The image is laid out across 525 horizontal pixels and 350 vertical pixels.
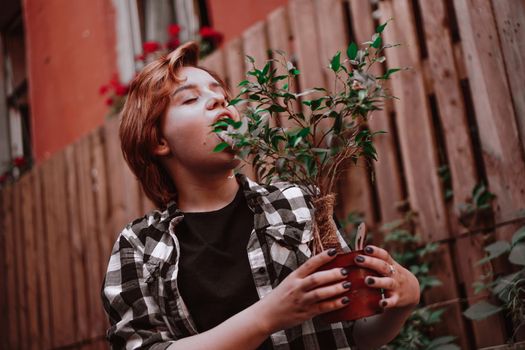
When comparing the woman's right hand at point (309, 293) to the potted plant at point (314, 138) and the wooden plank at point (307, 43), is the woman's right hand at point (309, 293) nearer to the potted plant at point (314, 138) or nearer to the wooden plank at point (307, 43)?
the potted plant at point (314, 138)

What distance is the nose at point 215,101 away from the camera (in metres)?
2.00

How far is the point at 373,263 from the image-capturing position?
143cm

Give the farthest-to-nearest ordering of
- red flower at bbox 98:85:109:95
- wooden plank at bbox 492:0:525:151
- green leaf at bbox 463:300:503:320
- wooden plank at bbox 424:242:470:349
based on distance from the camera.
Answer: red flower at bbox 98:85:109:95 → wooden plank at bbox 424:242:470:349 → wooden plank at bbox 492:0:525:151 → green leaf at bbox 463:300:503:320

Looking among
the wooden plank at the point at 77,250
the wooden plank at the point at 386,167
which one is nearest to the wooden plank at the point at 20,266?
the wooden plank at the point at 77,250

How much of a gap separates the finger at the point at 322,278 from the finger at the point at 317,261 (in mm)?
20

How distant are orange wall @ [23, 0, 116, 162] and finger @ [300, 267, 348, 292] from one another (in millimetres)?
5334

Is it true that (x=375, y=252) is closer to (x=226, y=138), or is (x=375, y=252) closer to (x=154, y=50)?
(x=226, y=138)

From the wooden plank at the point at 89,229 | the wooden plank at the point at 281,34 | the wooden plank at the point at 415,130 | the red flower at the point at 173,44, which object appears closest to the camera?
the wooden plank at the point at 415,130

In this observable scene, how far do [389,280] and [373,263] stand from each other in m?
0.07

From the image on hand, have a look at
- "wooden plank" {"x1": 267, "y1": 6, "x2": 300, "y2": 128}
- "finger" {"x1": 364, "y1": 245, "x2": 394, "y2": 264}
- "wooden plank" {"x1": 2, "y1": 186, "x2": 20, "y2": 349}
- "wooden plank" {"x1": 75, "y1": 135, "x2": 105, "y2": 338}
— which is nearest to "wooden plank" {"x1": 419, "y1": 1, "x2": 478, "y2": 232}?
"wooden plank" {"x1": 267, "y1": 6, "x2": 300, "y2": 128}

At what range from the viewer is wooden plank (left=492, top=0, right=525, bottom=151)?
103 inches

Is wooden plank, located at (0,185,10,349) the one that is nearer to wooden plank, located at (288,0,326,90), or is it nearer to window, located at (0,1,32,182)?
window, located at (0,1,32,182)

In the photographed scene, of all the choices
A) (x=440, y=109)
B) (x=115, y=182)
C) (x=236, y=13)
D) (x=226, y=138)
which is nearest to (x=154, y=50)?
(x=236, y=13)

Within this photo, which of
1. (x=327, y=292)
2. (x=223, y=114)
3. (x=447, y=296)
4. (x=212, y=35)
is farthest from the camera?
(x=212, y=35)
